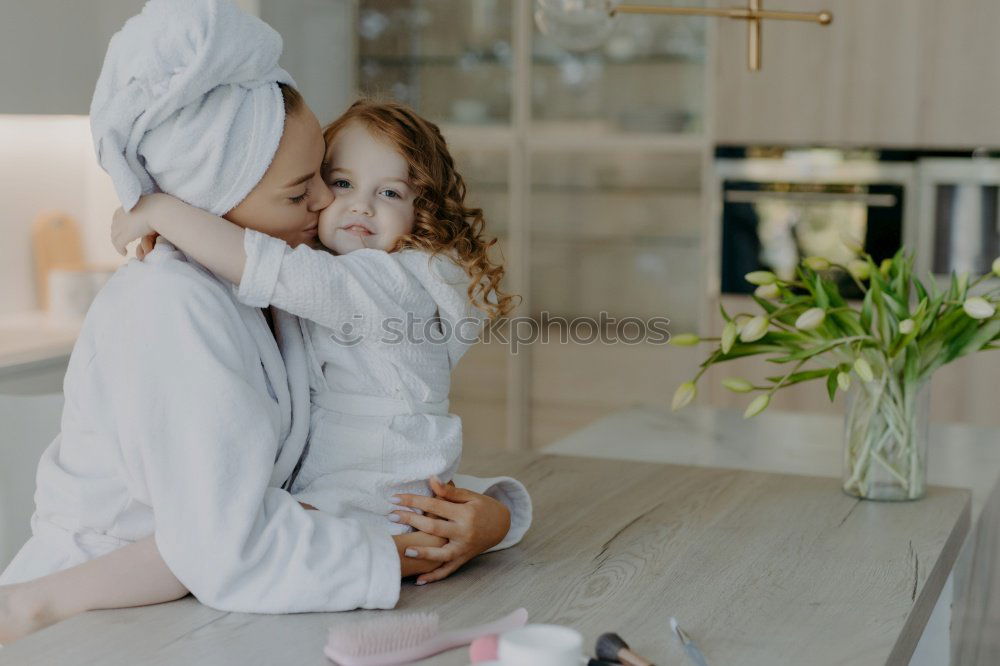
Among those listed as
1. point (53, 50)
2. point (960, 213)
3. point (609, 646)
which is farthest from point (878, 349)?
point (53, 50)

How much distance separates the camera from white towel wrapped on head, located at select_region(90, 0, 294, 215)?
3.63ft

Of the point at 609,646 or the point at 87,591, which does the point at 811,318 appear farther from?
the point at 87,591

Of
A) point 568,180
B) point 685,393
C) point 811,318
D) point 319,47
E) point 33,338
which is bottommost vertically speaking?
point 33,338

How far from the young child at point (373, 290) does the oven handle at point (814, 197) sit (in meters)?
2.48

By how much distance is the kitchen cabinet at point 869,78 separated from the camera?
3455mm

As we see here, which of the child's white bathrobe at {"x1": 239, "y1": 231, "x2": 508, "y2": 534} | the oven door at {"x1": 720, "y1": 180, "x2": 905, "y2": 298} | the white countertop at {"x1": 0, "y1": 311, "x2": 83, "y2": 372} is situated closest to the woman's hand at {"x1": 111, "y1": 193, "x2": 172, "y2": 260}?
the child's white bathrobe at {"x1": 239, "y1": 231, "x2": 508, "y2": 534}

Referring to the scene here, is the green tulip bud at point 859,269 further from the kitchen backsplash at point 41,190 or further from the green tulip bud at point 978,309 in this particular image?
the kitchen backsplash at point 41,190

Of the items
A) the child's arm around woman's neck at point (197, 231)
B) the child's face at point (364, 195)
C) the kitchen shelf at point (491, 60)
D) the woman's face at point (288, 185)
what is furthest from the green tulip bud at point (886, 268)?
the kitchen shelf at point (491, 60)

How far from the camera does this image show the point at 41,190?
340 centimetres

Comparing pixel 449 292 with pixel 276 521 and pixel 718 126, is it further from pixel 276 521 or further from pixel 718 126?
pixel 718 126

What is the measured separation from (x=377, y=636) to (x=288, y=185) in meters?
0.48

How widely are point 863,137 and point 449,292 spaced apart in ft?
8.59

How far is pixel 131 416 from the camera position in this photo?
3.64 feet

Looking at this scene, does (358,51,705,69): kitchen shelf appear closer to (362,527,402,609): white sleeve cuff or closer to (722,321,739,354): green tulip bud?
(722,321,739,354): green tulip bud
